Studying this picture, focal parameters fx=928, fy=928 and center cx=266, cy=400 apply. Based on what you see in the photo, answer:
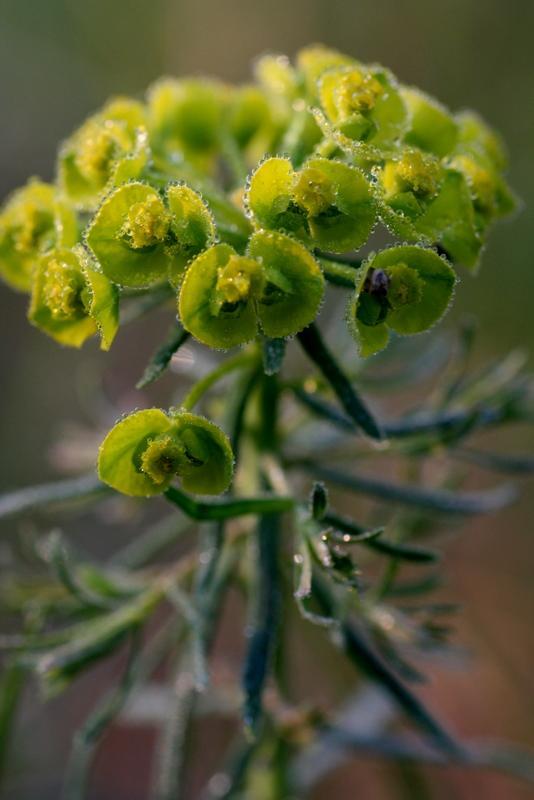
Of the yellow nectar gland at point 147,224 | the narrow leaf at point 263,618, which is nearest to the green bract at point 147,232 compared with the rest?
the yellow nectar gland at point 147,224

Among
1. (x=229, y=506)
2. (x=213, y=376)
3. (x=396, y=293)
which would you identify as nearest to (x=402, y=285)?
(x=396, y=293)

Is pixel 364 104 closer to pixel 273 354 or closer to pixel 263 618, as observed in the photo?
pixel 273 354

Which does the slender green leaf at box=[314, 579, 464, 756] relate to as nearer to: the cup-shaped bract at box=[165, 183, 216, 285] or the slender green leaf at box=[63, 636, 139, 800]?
the slender green leaf at box=[63, 636, 139, 800]

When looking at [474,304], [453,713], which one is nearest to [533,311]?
[474,304]

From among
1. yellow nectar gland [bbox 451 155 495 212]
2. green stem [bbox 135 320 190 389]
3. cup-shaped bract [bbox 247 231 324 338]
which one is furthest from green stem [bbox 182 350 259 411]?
yellow nectar gland [bbox 451 155 495 212]

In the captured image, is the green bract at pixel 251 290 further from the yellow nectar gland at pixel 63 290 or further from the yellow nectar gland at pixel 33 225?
the yellow nectar gland at pixel 33 225
